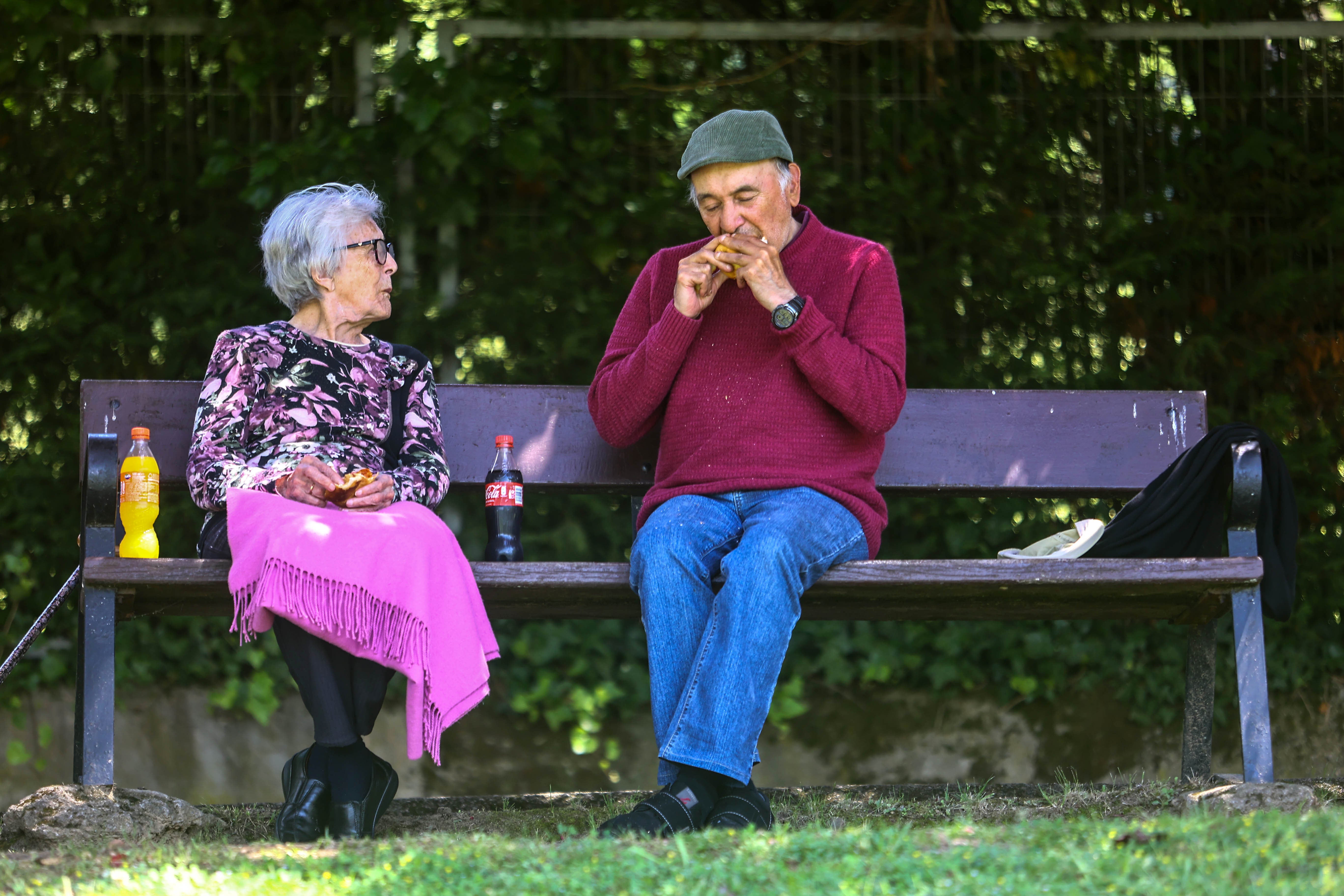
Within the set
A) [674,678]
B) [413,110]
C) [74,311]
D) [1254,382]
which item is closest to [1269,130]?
[1254,382]

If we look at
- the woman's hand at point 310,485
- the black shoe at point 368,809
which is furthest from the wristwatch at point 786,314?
the black shoe at point 368,809

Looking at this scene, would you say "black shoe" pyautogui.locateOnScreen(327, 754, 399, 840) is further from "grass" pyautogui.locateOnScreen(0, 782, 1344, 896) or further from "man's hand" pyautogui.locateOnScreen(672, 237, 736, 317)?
"man's hand" pyautogui.locateOnScreen(672, 237, 736, 317)

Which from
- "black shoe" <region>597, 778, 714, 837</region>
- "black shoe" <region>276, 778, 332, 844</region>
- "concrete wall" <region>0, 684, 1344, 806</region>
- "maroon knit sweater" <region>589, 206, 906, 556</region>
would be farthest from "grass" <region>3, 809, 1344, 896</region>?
"concrete wall" <region>0, 684, 1344, 806</region>

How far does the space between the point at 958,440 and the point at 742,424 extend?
814 mm

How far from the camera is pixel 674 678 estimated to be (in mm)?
3018

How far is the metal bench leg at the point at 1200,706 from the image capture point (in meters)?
3.63

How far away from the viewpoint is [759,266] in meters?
3.26

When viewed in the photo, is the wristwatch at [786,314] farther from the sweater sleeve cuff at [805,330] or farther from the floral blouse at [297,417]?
the floral blouse at [297,417]

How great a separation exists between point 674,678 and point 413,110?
245 cm

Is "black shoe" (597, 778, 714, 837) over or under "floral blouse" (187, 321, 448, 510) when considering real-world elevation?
under

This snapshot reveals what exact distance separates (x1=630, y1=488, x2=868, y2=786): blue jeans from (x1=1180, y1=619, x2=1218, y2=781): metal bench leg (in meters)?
0.98

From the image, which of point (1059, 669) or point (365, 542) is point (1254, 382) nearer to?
point (1059, 669)

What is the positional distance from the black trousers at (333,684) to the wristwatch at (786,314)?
3.62 feet

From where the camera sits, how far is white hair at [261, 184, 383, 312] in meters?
3.70
